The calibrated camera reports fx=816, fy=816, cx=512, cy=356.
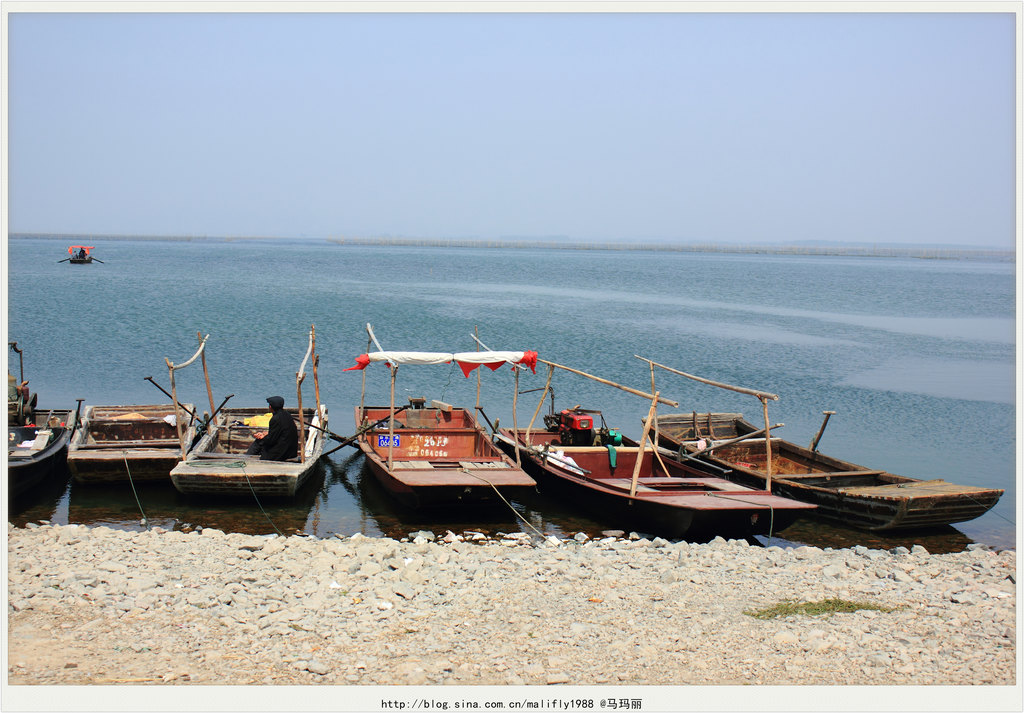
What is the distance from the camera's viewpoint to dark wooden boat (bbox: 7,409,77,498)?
13008 millimetres

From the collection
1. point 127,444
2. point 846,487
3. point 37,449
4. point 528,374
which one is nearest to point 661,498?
point 846,487

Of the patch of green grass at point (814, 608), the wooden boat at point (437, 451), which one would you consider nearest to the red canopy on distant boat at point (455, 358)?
the wooden boat at point (437, 451)

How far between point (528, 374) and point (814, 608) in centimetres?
1888

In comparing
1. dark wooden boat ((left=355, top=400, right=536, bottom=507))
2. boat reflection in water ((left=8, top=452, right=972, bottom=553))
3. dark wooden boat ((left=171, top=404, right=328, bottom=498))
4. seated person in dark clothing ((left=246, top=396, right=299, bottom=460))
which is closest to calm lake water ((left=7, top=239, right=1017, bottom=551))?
boat reflection in water ((left=8, top=452, right=972, bottom=553))

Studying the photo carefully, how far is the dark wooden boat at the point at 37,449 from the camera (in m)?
13.0

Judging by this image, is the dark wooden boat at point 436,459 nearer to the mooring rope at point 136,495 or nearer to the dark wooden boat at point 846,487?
the mooring rope at point 136,495

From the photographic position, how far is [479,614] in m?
8.45

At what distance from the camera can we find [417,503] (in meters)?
12.8

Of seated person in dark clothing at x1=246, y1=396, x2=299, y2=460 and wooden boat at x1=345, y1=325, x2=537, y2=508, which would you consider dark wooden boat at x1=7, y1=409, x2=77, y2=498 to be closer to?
seated person in dark clothing at x1=246, y1=396, x2=299, y2=460

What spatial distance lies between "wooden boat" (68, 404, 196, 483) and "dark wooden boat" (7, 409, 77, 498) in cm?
39

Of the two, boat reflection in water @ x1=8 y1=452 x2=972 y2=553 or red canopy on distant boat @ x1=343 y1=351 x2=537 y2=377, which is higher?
red canopy on distant boat @ x1=343 y1=351 x2=537 y2=377

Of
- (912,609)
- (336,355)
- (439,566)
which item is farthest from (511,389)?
(912,609)

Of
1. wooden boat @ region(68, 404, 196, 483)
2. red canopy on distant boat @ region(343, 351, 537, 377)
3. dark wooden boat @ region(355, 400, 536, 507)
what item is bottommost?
dark wooden boat @ region(355, 400, 536, 507)

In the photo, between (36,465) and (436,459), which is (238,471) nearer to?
(36,465)
